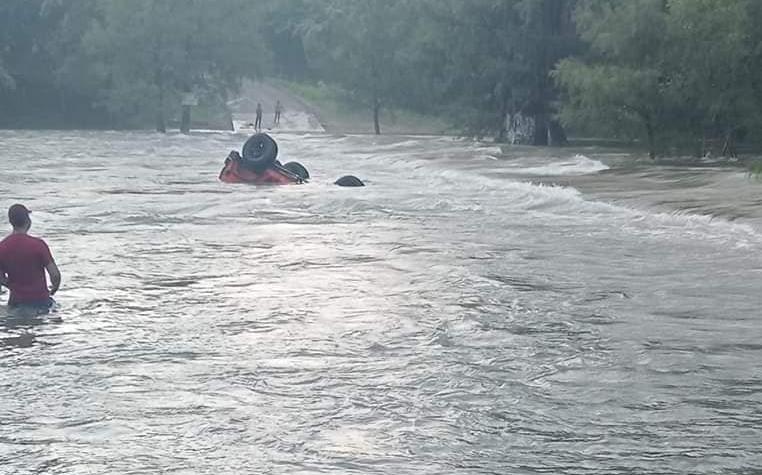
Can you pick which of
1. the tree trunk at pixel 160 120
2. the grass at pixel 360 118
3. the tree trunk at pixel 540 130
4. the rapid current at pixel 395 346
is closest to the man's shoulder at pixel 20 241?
the rapid current at pixel 395 346

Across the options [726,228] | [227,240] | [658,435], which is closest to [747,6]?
[726,228]

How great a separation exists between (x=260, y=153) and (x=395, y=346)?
2290 centimetres

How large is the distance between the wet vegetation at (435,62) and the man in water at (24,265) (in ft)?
98.9

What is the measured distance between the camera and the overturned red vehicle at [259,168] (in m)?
33.7

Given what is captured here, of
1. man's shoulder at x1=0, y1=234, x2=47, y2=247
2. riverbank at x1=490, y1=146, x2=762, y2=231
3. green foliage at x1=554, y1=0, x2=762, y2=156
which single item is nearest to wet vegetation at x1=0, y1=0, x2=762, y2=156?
green foliage at x1=554, y1=0, x2=762, y2=156

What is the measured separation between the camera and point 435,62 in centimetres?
6269

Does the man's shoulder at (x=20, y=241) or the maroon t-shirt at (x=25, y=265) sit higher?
the man's shoulder at (x=20, y=241)

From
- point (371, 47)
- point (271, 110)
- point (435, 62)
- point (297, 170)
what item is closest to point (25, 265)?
point (297, 170)

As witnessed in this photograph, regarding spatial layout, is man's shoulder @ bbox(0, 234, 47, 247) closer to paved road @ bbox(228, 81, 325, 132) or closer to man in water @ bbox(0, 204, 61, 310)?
man in water @ bbox(0, 204, 61, 310)

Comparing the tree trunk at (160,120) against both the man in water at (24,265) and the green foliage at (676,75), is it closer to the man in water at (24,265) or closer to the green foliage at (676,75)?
the green foliage at (676,75)

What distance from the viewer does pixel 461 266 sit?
16.9 meters

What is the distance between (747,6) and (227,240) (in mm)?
24678

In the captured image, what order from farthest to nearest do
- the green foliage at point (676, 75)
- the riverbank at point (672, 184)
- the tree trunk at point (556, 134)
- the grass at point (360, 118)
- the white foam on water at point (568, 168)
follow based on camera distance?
the grass at point (360, 118) → the tree trunk at point (556, 134) → the green foliage at point (676, 75) → the white foam on water at point (568, 168) → the riverbank at point (672, 184)

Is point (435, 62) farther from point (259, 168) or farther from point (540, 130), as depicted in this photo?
point (259, 168)
